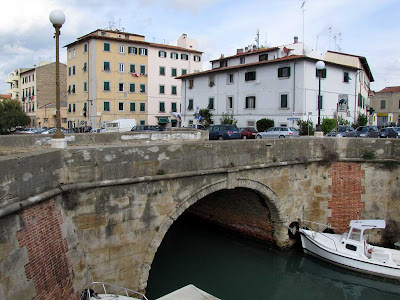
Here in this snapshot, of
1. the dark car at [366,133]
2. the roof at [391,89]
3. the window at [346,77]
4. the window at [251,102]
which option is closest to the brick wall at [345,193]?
the dark car at [366,133]

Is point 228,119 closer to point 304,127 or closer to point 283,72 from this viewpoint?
point 283,72

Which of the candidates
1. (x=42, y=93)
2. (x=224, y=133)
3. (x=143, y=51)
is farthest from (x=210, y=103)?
(x=42, y=93)

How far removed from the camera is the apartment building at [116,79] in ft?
153

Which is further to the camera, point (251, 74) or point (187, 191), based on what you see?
point (251, 74)

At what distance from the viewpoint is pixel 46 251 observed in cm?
703

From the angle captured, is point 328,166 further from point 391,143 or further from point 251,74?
point 251,74

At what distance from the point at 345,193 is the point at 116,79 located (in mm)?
38186

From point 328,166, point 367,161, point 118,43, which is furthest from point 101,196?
point 118,43

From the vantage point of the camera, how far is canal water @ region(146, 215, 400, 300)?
1289 centimetres

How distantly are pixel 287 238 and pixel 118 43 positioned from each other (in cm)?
3955

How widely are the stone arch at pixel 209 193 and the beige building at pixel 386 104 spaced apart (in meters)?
55.8

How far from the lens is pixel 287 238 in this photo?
15.4 metres

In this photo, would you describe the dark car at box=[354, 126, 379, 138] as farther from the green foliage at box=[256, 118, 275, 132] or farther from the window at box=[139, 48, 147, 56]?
the window at box=[139, 48, 147, 56]

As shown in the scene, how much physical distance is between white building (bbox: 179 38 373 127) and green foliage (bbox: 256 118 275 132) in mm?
568
